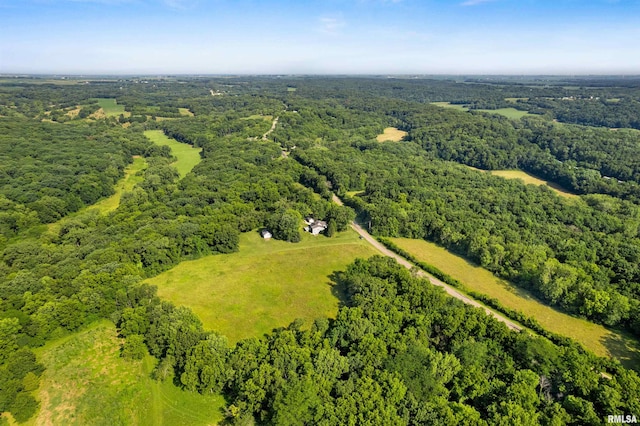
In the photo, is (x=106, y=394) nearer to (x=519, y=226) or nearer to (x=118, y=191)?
(x=519, y=226)

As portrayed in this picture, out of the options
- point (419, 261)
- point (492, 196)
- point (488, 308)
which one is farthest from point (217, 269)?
point (492, 196)

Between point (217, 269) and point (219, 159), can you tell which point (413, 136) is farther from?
point (217, 269)

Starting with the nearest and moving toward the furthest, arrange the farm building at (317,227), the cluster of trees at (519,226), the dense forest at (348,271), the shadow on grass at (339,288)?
1. the dense forest at (348,271)
2. the cluster of trees at (519,226)
3. the shadow on grass at (339,288)
4. the farm building at (317,227)

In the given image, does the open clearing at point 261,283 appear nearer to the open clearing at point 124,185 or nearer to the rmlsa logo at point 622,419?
the rmlsa logo at point 622,419

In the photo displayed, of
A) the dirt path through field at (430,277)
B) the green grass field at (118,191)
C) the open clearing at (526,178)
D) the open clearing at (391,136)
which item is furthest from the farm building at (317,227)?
the open clearing at (391,136)

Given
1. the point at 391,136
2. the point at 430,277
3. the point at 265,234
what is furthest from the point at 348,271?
the point at 391,136

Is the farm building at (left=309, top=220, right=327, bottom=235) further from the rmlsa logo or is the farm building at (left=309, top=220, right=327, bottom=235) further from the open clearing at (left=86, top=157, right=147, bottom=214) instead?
the open clearing at (left=86, top=157, right=147, bottom=214)
